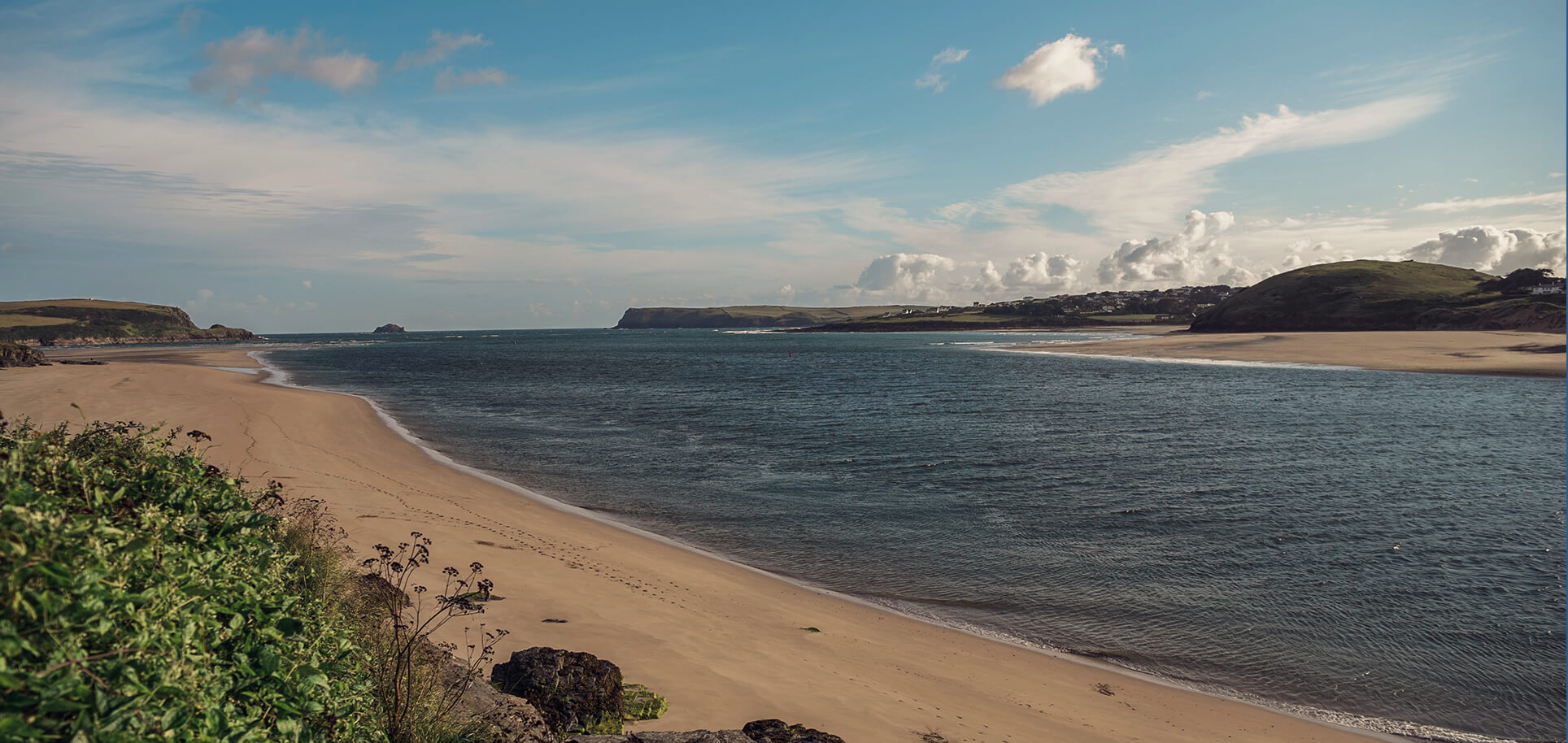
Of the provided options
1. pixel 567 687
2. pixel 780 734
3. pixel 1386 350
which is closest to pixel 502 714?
pixel 567 687

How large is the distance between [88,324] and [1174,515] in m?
240

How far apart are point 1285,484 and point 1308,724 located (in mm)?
15834

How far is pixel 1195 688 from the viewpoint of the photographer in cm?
1130

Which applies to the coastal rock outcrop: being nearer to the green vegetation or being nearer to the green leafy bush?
the green vegetation

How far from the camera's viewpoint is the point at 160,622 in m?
3.40

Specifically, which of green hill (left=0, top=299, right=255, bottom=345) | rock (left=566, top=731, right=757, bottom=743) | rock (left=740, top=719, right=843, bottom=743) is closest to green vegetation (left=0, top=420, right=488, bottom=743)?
rock (left=566, top=731, right=757, bottom=743)

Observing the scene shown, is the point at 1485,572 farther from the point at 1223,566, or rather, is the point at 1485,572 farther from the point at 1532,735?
the point at 1532,735

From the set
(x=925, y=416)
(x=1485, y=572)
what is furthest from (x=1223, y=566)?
(x=925, y=416)

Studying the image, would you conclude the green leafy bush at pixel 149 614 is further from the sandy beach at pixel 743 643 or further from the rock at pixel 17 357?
the rock at pixel 17 357

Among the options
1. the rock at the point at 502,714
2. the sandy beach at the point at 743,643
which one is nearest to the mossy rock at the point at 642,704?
the sandy beach at the point at 743,643

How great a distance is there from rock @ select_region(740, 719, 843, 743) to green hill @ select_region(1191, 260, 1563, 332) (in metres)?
122

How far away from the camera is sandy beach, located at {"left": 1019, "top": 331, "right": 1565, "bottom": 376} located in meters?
60.0

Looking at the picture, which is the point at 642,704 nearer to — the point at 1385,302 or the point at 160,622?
the point at 160,622

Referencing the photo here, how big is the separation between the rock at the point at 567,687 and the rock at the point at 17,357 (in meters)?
75.5
